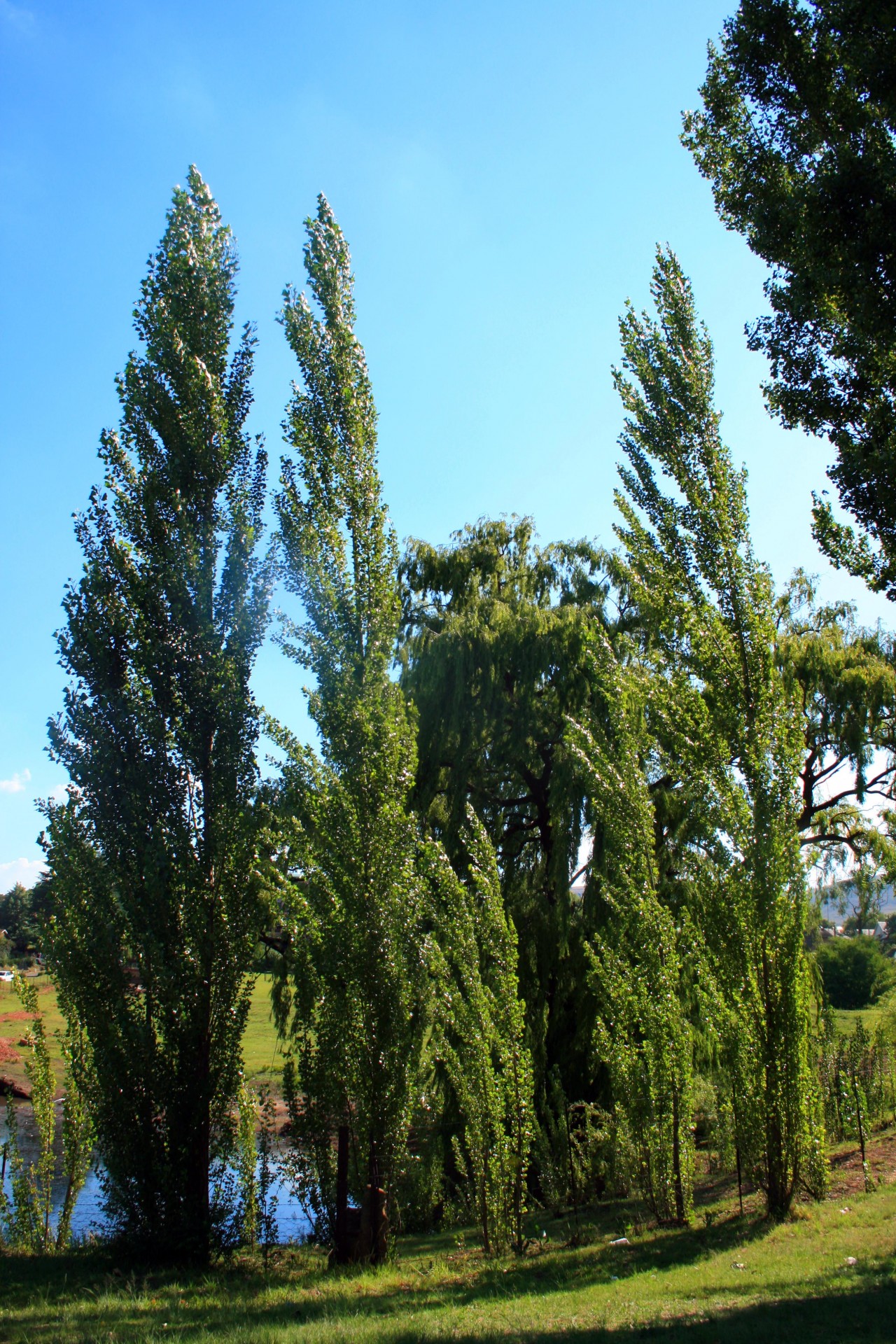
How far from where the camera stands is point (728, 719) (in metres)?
11.2

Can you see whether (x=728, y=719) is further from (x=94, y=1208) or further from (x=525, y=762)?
(x=94, y=1208)

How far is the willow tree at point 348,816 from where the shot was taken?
31.8 ft

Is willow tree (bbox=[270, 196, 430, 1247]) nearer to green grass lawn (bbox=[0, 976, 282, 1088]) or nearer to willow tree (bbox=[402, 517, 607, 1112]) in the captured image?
willow tree (bbox=[402, 517, 607, 1112])

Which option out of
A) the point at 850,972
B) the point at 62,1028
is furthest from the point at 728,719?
the point at 850,972

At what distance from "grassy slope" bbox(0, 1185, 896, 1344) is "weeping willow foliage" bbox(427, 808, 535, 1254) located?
2.08 ft

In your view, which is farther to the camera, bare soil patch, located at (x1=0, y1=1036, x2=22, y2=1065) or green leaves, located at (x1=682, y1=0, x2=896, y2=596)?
bare soil patch, located at (x1=0, y1=1036, x2=22, y2=1065)

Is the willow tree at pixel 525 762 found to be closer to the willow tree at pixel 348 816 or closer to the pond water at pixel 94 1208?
the willow tree at pixel 348 816

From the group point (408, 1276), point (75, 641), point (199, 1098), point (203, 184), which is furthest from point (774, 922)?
point (203, 184)

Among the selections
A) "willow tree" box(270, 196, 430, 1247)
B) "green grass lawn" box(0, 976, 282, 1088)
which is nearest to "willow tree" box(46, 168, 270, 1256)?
"willow tree" box(270, 196, 430, 1247)

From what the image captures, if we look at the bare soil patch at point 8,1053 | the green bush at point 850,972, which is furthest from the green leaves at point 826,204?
the green bush at point 850,972

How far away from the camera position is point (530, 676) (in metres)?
15.1

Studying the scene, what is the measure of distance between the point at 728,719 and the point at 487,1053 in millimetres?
5213

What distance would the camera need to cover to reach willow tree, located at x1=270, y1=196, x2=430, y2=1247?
9.68 m

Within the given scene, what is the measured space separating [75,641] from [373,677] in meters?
4.28
